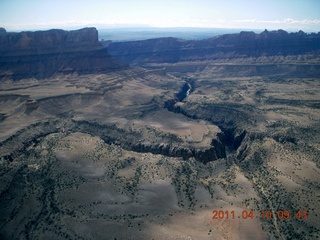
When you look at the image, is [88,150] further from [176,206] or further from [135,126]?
[176,206]

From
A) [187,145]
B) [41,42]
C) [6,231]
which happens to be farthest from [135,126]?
[41,42]

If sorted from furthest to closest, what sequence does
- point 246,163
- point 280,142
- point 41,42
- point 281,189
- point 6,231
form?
1. point 41,42
2. point 280,142
3. point 246,163
4. point 281,189
5. point 6,231
